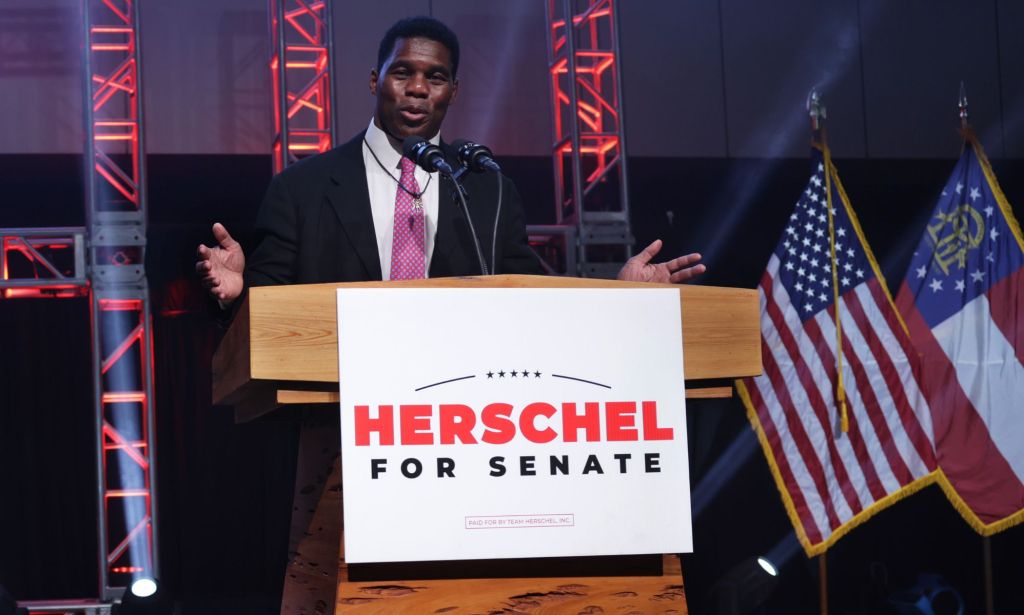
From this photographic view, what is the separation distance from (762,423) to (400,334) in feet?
13.5

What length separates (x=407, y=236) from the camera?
2201mm

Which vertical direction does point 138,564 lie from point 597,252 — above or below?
below

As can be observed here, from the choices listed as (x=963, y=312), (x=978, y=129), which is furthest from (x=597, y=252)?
(x=978, y=129)

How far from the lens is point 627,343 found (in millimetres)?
1676

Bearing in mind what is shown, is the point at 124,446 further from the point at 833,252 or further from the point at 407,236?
the point at 407,236

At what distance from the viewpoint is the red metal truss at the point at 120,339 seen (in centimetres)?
548

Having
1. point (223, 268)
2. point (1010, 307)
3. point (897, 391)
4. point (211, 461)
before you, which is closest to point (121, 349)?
point (211, 461)

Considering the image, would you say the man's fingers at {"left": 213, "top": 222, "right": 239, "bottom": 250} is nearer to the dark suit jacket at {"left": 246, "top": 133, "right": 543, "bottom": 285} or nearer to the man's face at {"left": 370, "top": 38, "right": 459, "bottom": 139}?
the dark suit jacket at {"left": 246, "top": 133, "right": 543, "bottom": 285}

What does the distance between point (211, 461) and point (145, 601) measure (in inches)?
90.1

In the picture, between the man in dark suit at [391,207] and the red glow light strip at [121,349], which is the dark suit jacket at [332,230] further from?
the red glow light strip at [121,349]

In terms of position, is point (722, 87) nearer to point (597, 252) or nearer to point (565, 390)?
point (597, 252)

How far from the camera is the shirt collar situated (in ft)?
7.63

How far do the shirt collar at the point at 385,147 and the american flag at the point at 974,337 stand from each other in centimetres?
374

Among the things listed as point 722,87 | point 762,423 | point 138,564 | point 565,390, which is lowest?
point 138,564
